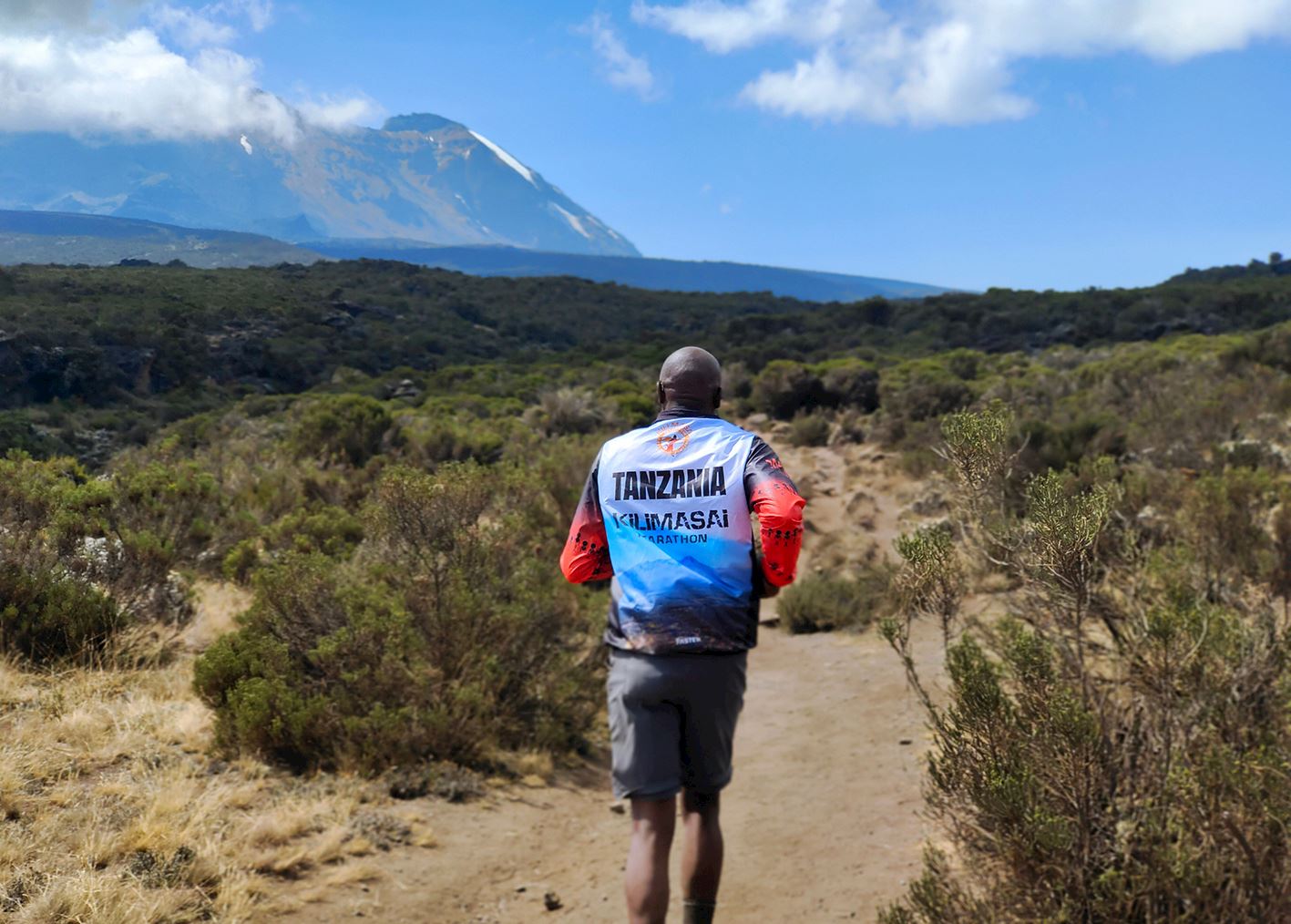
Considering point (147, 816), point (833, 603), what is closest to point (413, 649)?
point (147, 816)

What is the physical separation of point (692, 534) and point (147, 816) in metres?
2.39

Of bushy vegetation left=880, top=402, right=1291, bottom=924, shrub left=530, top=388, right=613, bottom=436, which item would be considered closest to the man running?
bushy vegetation left=880, top=402, right=1291, bottom=924

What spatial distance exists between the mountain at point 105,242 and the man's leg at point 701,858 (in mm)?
14565

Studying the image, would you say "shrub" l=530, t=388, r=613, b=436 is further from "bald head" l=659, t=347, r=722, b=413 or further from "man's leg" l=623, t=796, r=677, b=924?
"man's leg" l=623, t=796, r=677, b=924

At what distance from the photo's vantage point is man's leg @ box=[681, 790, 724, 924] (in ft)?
8.19

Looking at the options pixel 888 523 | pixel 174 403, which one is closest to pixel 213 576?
pixel 888 523

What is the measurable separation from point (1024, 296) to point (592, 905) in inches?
1833

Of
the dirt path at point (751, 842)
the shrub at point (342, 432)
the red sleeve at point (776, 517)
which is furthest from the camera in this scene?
the shrub at point (342, 432)

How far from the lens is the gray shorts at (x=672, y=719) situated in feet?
7.76

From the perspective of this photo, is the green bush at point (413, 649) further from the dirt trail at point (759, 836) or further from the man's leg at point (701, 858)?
the man's leg at point (701, 858)

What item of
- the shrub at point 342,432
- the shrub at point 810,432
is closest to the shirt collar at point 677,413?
the shrub at point 342,432

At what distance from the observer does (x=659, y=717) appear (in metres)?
2.41

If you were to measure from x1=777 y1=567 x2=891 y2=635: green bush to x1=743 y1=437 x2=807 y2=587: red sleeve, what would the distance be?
21.2ft

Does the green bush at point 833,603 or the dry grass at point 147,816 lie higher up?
the dry grass at point 147,816
